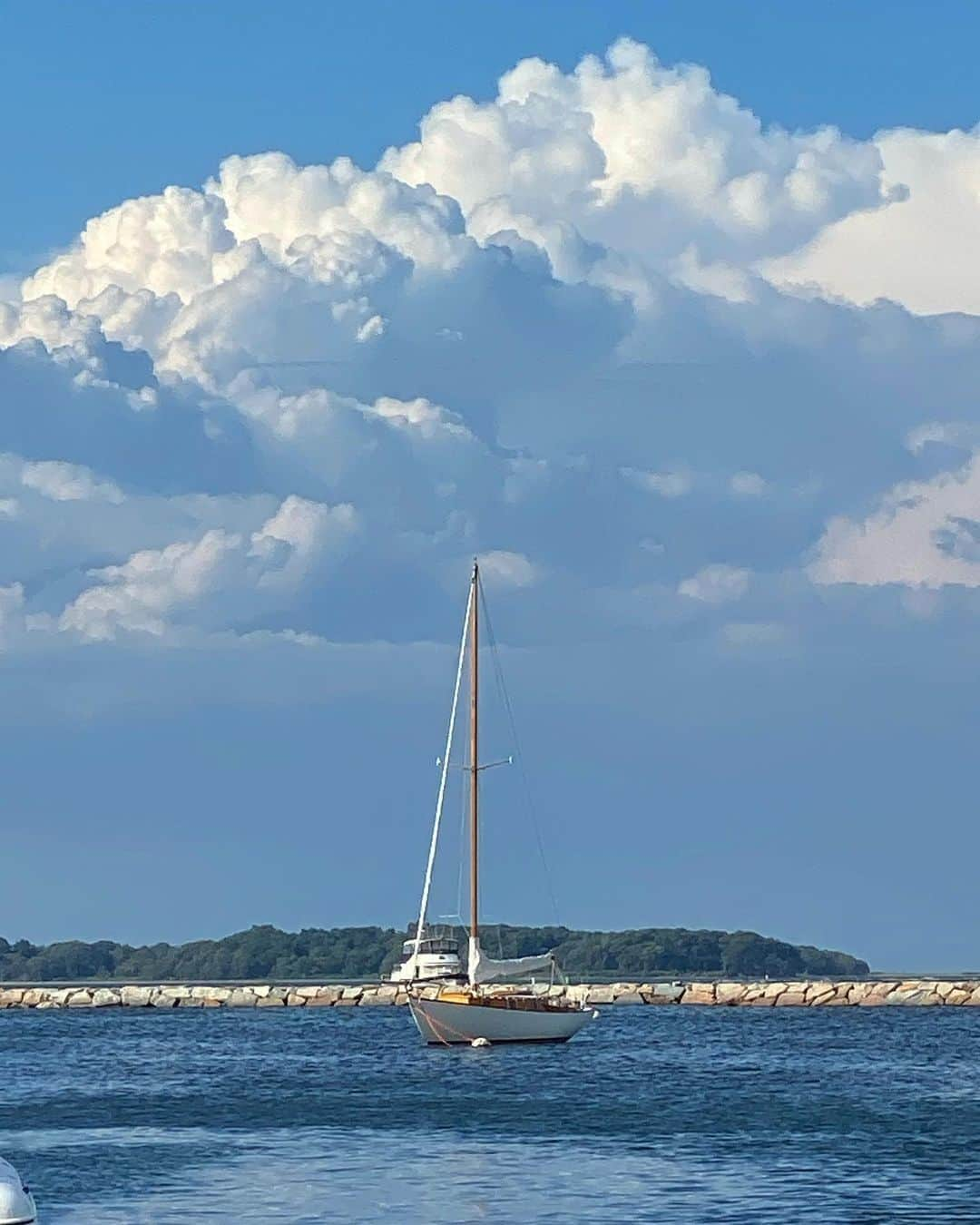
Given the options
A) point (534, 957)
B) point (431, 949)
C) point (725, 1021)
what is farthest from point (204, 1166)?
point (725, 1021)

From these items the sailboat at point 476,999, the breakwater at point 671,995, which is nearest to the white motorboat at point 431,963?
the sailboat at point 476,999

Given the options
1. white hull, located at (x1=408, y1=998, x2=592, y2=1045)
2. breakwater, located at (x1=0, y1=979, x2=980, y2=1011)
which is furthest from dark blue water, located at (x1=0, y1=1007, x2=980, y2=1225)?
breakwater, located at (x1=0, y1=979, x2=980, y2=1011)

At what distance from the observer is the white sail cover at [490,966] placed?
81062mm

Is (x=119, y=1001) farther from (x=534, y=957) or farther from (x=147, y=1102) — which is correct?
(x=147, y=1102)

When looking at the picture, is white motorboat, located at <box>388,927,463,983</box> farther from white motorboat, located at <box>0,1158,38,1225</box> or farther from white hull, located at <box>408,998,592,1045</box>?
white motorboat, located at <box>0,1158,38,1225</box>

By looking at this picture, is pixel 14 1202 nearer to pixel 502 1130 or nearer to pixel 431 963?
pixel 502 1130

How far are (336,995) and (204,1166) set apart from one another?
9613 centimetres

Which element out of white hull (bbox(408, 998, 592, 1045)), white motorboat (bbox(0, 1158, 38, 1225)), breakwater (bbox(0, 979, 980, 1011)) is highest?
breakwater (bbox(0, 979, 980, 1011))

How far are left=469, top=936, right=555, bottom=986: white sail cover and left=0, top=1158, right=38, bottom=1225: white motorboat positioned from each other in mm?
48833

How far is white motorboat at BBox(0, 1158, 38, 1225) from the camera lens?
3175 centimetres

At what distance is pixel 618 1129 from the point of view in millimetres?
56250

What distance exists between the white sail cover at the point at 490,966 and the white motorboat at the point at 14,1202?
160 feet

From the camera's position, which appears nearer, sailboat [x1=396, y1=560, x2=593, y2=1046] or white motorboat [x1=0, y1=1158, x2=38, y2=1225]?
white motorboat [x1=0, y1=1158, x2=38, y2=1225]

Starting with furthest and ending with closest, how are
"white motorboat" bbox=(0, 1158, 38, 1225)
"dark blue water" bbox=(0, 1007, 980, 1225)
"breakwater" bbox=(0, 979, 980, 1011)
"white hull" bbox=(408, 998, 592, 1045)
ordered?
"breakwater" bbox=(0, 979, 980, 1011), "white hull" bbox=(408, 998, 592, 1045), "dark blue water" bbox=(0, 1007, 980, 1225), "white motorboat" bbox=(0, 1158, 38, 1225)
